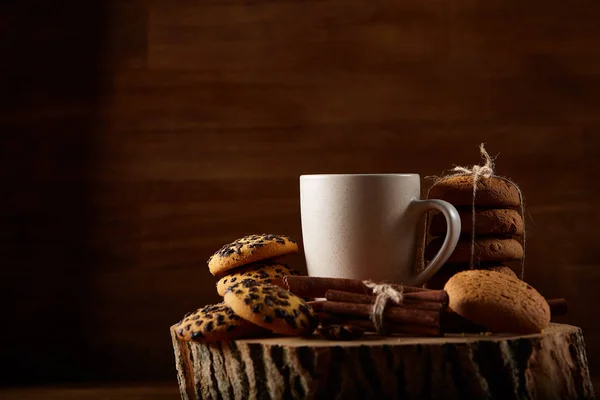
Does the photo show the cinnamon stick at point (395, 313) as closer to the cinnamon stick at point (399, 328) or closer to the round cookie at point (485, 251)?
the cinnamon stick at point (399, 328)

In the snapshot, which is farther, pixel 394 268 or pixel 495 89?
pixel 495 89

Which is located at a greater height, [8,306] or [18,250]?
[18,250]

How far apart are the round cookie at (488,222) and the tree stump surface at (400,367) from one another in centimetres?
26

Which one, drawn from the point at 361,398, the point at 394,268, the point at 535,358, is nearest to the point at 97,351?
the point at 394,268

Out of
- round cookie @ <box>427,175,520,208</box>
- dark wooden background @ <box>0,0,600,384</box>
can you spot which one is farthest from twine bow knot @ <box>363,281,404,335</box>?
dark wooden background @ <box>0,0,600,384</box>

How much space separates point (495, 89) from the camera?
1.90 meters

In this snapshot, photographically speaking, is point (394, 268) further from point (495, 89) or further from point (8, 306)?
point (8, 306)

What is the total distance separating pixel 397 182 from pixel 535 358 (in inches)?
14.4

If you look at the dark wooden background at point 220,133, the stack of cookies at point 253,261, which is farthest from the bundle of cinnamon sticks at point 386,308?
the dark wooden background at point 220,133

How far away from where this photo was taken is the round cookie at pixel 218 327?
3.94 ft

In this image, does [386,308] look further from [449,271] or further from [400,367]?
[449,271]

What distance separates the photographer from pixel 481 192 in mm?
1413

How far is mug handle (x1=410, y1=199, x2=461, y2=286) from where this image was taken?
136 cm

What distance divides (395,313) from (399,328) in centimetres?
2
